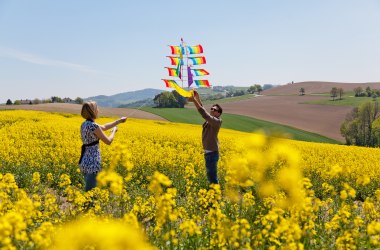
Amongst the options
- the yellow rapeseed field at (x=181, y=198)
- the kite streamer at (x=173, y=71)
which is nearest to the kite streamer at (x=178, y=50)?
the kite streamer at (x=173, y=71)

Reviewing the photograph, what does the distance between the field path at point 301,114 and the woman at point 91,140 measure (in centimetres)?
5326

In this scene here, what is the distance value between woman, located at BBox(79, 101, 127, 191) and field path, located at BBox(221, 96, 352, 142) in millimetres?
53258

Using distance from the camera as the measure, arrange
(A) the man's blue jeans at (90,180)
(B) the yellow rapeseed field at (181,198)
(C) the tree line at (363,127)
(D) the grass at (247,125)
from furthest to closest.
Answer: (C) the tree line at (363,127)
(D) the grass at (247,125)
(A) the man's blue jeans at (90,180)
(B) the yellow rapeseed field at (181,198)

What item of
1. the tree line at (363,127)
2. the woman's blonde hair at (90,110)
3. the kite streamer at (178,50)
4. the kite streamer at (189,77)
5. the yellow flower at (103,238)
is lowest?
the tree line at (363,127)

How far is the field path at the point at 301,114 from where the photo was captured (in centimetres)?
5944

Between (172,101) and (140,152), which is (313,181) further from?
(172,101)

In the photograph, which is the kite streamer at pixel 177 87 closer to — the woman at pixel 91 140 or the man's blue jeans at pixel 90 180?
the woman at pixel 91 140

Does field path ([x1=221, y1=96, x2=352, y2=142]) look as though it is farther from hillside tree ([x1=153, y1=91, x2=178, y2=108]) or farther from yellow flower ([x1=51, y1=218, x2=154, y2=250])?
yellow flower ([x1=51, y1=218, x2=154, y2=250])

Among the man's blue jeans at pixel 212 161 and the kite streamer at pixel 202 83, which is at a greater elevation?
the kite streamer at pixel 202 83

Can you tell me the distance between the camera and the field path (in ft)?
195

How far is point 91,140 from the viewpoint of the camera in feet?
20.7

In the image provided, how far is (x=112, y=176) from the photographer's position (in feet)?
10.4

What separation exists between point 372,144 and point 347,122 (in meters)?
5.06

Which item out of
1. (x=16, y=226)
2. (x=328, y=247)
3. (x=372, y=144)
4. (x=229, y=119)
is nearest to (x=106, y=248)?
(x=16, y=226)
